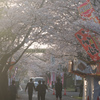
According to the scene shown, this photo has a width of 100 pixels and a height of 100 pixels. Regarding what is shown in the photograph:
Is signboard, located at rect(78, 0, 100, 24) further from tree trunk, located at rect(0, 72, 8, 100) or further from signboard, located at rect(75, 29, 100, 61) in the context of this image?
tree trunk, located at rect(0, 72, 8, 100)

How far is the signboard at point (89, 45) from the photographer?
16125mm

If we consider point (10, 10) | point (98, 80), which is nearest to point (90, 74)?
point (98, 80)

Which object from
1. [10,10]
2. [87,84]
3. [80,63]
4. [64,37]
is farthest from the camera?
[64,37]

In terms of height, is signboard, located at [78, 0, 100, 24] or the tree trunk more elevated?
signboard, located at [78, 0, 100, 24]

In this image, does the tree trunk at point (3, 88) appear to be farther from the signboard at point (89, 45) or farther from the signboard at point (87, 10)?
the signboard at point (87, 10)

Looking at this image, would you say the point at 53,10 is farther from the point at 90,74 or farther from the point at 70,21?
the point at 90,74

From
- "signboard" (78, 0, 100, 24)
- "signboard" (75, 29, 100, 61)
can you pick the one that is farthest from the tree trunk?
"signboard" (78, 0, 100, 24)

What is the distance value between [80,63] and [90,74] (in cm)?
71

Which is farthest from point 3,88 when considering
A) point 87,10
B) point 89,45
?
point 87,10

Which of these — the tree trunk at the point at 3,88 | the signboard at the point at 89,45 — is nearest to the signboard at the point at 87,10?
the signboard at the point at 89,45

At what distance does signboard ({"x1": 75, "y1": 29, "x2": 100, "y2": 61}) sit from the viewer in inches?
635

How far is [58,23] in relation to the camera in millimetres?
21188

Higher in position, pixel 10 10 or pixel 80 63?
pixel 10 10

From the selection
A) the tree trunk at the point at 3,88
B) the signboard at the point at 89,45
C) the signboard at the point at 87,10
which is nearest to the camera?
the signboard at the point at 87,10
